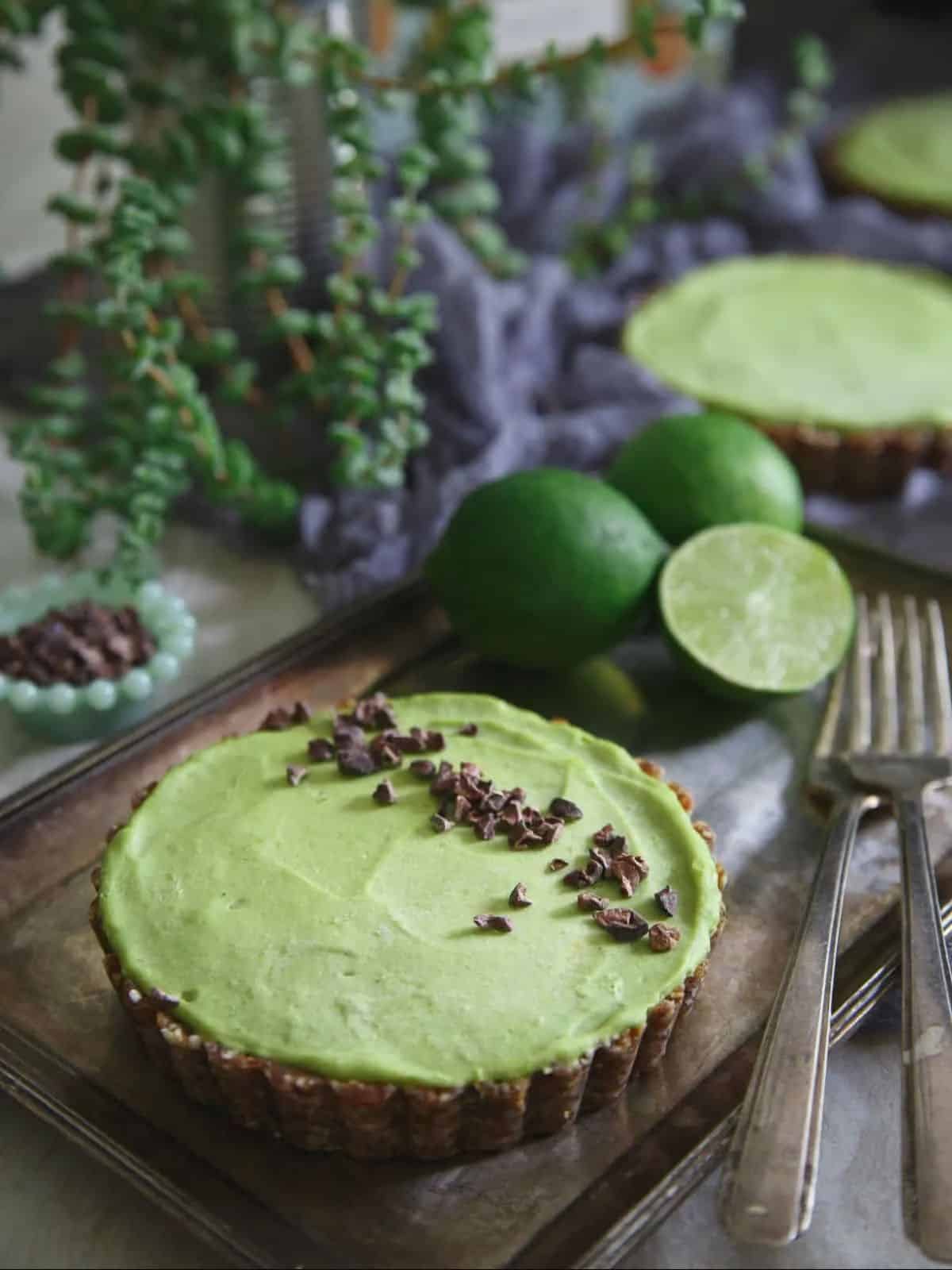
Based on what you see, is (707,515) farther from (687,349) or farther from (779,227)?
(779,227)

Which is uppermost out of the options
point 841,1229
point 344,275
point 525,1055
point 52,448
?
point 344,275

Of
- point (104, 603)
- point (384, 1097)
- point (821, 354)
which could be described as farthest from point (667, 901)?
point (821, 354)

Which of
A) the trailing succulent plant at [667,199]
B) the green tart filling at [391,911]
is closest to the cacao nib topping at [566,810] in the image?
the green tart filling at [391,911]

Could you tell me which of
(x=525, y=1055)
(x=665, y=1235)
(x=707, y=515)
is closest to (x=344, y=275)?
(x=707, y=515)

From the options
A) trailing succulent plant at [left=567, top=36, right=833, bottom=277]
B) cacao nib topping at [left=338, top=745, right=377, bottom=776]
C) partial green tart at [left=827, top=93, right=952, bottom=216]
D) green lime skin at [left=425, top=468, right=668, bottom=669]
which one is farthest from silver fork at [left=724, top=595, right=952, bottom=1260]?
partial green tart at [left=827, top=93, right=952, bottom=216]

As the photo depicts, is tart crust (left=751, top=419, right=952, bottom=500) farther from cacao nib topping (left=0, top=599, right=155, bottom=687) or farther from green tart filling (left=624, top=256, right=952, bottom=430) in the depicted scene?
cacao nib topping (left=0, top=599, right=155, bottom=687)

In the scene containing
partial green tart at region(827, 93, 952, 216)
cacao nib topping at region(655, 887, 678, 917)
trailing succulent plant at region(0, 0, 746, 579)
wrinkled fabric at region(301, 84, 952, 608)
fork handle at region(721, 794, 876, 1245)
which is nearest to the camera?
fork handle at region(721, 794, 876, 1245)

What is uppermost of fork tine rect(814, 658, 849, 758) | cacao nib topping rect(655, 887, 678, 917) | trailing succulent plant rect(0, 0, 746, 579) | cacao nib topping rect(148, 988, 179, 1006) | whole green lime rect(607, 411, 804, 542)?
trailing succulent plant rect(0, 0, 746, 579)
